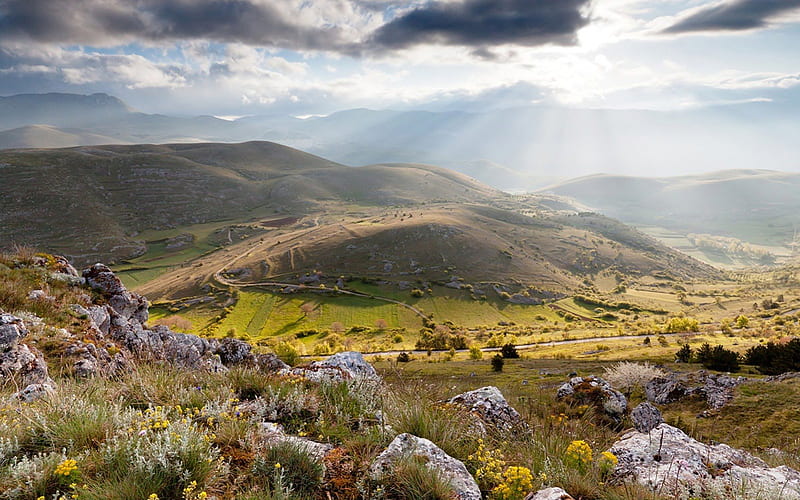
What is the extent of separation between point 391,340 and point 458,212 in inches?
5221

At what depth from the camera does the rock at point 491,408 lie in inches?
284

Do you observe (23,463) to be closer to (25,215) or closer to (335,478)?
(335,478)

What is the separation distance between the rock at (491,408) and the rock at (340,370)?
2.25 metres

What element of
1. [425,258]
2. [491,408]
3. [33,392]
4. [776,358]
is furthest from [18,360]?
[425,258]

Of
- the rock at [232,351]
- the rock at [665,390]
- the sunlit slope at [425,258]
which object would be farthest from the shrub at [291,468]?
the sunlit slope at [425,258]

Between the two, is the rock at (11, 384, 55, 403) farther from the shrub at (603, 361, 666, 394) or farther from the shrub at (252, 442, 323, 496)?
the shrub at (603, 361, 666, 394)

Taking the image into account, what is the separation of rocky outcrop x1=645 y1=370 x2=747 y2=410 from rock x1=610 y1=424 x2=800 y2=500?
10.2 metres

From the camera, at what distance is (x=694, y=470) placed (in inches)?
218

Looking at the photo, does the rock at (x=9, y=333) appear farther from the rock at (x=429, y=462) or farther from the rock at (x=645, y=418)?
the rock at (x=645, y=418)

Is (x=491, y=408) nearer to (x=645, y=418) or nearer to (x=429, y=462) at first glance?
(x=429, y=462)

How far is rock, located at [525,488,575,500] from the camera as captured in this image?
392 cm

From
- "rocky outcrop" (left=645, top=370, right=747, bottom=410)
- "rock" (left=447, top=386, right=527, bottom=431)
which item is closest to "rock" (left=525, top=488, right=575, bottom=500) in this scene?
"rock" (left=447, top=386, right=527, bottom=431)

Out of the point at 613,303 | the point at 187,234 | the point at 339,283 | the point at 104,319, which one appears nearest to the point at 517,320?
the point at 613,303

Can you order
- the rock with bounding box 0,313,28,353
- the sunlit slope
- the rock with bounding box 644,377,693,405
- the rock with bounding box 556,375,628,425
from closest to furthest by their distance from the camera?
the rock with bounding box 0,313,28,353 < the rock with bounding box 556,375,628,425 < the rock with bounding box 644,377,693,405 < the sunlit slope
